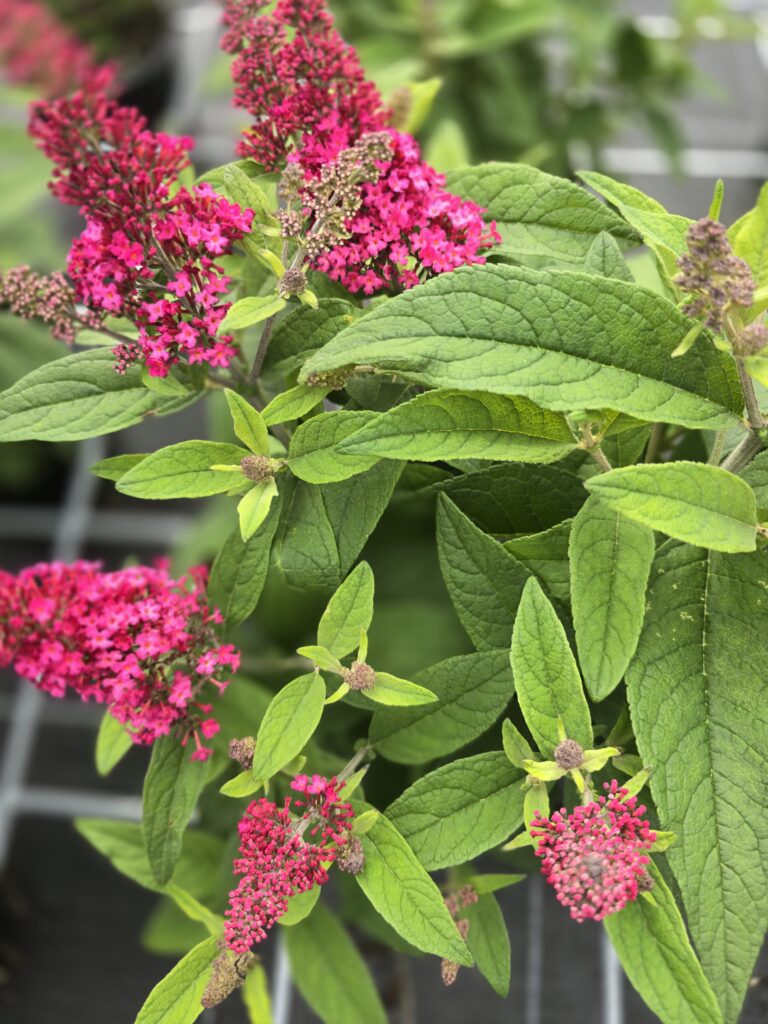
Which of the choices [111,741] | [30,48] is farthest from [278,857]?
[30,48]

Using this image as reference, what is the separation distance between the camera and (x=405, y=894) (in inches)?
26.2

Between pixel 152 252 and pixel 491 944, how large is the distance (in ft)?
1.71

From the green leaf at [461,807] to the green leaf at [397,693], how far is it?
46 millimetres

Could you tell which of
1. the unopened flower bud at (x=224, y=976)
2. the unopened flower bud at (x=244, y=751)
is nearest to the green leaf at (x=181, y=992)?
the unopened flower bud at (x=224, y=976)

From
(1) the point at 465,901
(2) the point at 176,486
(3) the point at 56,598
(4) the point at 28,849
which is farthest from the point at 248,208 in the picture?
(4) the point at 28,849

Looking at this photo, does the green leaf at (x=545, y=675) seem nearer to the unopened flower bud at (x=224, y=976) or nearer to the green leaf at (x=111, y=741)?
the unopened flower bud at (x=224, y=976)

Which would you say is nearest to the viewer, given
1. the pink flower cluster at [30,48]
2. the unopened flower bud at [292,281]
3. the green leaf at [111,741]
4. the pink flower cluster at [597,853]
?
the pink flower cluster at [597,853]

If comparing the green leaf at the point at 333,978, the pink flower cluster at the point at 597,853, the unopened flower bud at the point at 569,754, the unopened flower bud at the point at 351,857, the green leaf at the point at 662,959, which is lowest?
the green leaf at the point at 333,978

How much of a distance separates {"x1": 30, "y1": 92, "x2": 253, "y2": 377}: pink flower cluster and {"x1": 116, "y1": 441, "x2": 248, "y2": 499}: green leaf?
6 cm

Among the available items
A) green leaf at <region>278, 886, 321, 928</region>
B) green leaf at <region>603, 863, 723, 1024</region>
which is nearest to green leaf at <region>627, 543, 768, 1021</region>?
green leaf at <region>603, 863, 723, 1024</region>

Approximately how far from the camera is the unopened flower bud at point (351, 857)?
2.20 ft

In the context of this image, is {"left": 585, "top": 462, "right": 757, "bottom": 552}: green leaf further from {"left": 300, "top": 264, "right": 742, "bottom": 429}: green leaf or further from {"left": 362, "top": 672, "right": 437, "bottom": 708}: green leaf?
{"left": 362, "top": 672, "right": 437, "bottom": 708}: green leaf

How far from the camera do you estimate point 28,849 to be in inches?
63.9

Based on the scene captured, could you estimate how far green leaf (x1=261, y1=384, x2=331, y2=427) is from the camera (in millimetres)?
689
